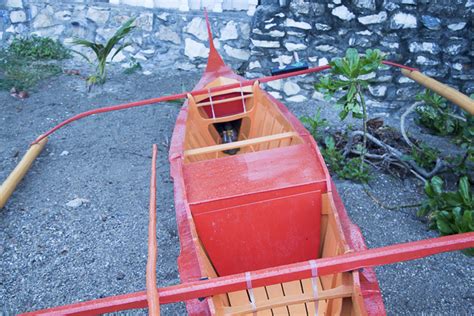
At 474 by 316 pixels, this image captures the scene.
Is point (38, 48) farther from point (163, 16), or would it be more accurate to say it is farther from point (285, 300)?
point (285, 300)

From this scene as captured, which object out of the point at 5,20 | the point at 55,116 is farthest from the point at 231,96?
the point at 5,20

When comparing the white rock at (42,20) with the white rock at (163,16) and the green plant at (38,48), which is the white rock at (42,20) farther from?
the white rock at (163,16)

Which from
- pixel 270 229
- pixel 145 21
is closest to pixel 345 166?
pixel 270 229

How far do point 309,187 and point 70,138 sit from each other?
3140 millimetres

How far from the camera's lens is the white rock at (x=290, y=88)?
5023mm

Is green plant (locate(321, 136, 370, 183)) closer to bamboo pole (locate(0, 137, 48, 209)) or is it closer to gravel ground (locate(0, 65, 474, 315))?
gravel ground (locate(0, 65, 474, 315))

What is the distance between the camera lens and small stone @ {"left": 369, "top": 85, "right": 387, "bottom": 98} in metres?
4.64

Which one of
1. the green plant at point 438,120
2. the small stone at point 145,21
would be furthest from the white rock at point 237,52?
the green plant at point 438,120

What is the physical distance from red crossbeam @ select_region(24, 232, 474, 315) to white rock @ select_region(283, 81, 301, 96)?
3838mm

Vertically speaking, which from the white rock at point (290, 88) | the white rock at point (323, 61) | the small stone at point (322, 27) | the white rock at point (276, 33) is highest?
the small stone at point (322, 27)

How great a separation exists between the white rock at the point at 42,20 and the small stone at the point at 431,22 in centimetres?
504

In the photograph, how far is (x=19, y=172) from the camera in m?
3.55

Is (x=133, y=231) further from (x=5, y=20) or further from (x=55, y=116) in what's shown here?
(x=5, y=20)

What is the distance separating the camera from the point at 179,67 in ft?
19.7
